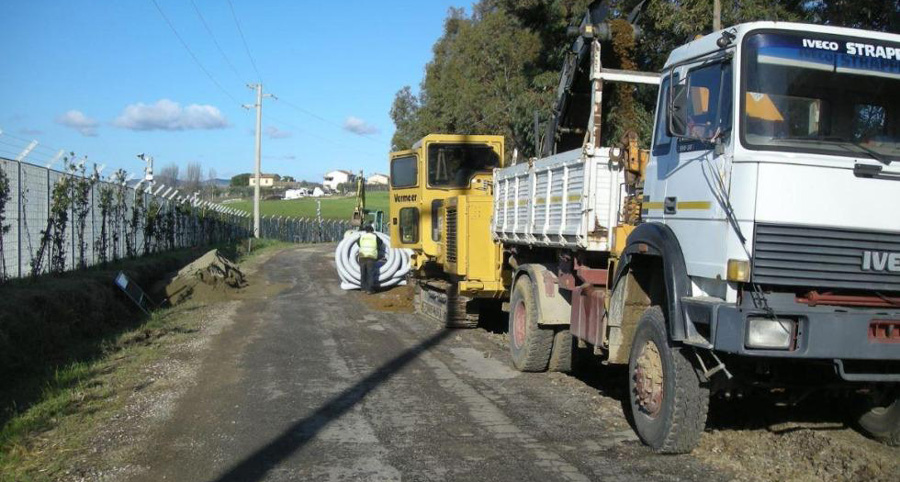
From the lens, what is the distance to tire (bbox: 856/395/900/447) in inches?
253

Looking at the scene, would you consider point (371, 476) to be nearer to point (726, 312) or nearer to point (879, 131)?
point (726, 312)

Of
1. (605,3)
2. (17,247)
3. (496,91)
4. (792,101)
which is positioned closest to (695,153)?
(792,101)

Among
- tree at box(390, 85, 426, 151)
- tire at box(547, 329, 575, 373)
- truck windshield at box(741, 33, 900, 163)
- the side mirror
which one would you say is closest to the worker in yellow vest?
tire at box(547, 329, 575, 373)

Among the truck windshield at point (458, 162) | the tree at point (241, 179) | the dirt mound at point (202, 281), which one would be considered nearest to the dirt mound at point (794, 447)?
the truck windshield at point (458, 162)

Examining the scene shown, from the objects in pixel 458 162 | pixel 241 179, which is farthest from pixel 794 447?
pixel 241 179

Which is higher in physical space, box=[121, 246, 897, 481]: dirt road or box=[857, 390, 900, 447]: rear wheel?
box=[857, 390, 900, 447]: rear wheel

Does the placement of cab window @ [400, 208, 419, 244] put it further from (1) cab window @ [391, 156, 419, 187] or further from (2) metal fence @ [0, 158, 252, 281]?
(2) metal fence @ [0, 158, 252, 281]

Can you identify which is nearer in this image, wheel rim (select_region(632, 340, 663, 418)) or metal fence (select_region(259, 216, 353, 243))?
wheel rim (select_region(632, 340, 663, 418))

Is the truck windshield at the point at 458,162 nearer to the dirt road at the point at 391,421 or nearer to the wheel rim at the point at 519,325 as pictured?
the dirt road at the point at 391,421

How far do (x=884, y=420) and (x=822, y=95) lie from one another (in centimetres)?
281

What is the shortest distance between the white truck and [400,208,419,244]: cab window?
364 inches

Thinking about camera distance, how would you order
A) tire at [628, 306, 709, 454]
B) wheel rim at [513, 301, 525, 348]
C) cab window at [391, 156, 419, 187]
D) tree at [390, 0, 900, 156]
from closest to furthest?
tire at [628, 306, 709, 454] → wheel rim at [513, 301, 525, 348] → tree at [390, 0, 900, 156] → cab window at [391, 156, 419, 187]

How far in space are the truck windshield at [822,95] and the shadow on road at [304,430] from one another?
13.9ft

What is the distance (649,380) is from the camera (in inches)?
252
